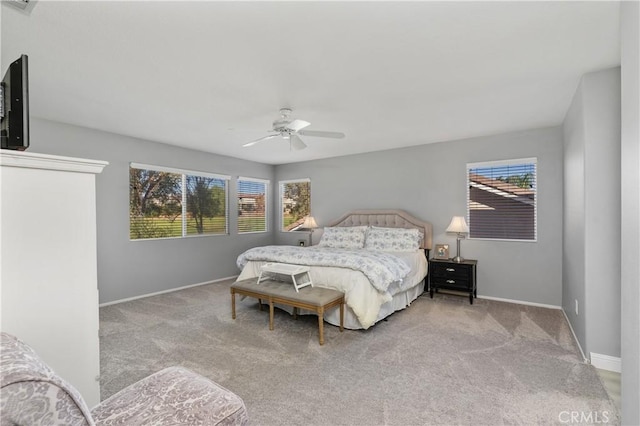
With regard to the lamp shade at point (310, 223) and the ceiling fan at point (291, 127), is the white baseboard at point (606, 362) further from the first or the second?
the lamp shade at point (310, 223)

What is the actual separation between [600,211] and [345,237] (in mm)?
3291

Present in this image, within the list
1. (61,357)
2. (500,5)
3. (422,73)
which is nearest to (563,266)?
(422,73)

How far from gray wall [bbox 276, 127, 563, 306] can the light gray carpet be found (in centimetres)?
55

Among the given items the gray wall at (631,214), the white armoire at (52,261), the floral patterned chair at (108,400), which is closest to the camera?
the floral patterned chair at (108,400)

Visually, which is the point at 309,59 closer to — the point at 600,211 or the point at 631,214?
the point at 631,214

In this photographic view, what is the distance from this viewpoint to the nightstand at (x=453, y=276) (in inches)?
168

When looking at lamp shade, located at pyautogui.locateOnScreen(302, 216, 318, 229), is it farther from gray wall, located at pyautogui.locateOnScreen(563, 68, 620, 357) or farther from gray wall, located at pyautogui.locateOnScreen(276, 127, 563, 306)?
gray wall, located at pyautogui.locateOnScreen(563, 68, 620, 357)

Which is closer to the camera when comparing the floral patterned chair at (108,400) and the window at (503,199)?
the floral patterned chair at (108,400)

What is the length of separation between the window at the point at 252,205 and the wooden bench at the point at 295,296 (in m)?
2.73

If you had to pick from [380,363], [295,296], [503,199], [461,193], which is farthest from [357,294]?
[503,199]

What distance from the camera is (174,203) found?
514 cm

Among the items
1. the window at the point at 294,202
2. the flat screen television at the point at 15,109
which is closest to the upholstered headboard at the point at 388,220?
the window at the point at 294,202

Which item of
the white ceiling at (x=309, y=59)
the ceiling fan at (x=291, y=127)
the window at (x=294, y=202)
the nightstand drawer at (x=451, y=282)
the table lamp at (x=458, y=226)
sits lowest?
the nightstand drawer at (x=451, y=282)

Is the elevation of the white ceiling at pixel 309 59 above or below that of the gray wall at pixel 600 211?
above
